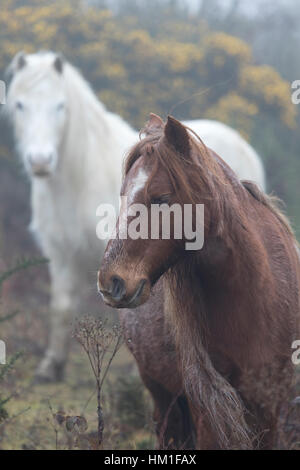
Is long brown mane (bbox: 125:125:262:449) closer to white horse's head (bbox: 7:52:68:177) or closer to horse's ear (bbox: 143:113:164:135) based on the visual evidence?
horse's ear (bbox: 143:113:164:135)

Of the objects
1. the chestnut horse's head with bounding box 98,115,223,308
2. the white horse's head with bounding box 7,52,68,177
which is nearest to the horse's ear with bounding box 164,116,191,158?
the chestnut horse's head with bounding box 98,115,223,308

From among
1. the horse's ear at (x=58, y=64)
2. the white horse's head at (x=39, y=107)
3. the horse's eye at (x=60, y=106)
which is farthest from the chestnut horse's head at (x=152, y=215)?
the horse's ear at (x=58, y=64)

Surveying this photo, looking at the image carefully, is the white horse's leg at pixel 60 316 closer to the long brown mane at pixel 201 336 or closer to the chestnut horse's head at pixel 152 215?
the long brown mane at pixel 201 336

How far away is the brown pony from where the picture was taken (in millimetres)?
1842

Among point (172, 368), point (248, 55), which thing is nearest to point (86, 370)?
point (172, 368)

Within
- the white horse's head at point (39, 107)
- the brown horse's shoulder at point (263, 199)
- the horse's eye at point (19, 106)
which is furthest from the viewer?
the horse's eye at point (19, 106)

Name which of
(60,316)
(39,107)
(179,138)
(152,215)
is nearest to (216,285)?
(152,215)

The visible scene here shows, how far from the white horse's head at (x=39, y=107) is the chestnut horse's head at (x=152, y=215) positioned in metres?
2.58

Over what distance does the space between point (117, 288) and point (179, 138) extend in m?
0.50

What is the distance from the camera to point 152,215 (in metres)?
1.83

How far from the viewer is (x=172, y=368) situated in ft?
8.00

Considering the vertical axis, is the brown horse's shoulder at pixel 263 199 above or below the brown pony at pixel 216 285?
above

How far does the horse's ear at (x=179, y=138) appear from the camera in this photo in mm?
1862

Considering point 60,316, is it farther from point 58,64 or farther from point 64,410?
point 58,64
